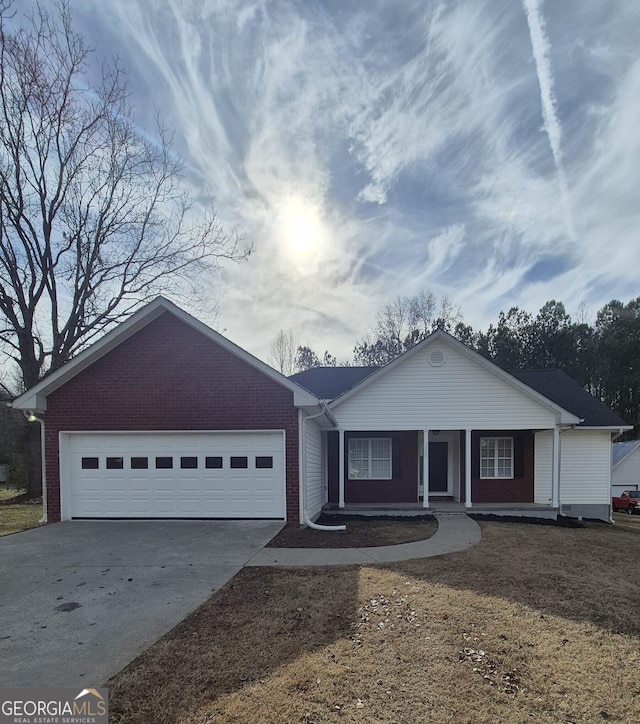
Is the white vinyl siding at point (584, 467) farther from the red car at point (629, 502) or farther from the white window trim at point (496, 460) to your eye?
the red car at point (629, 502)

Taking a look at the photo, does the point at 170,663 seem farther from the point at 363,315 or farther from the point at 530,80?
the point at 363,315

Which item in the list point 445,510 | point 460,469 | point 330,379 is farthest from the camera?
point 330,379

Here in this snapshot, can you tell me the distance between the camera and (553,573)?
21.9 feet

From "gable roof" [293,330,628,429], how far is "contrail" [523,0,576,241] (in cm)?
484

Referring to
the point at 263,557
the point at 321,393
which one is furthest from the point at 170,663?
the point at 321,393

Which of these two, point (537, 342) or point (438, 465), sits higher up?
point (537, 342)

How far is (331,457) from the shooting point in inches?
601

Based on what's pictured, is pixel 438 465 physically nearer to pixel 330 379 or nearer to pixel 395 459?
pixel 395 459

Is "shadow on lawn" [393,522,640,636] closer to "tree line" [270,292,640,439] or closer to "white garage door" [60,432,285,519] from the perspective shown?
"white garage door" [60,432,285,519]

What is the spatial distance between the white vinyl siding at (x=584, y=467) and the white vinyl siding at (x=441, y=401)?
2452 mm

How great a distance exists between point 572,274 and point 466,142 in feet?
41.5

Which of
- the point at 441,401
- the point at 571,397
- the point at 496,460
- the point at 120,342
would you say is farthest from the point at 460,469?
the point at 120,342

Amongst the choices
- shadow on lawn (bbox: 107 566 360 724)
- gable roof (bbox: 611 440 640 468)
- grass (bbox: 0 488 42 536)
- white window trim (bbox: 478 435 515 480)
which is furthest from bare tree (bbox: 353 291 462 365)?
shadow on lawn (bbox: 107 566 360 724)

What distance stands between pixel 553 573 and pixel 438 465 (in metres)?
9.16
